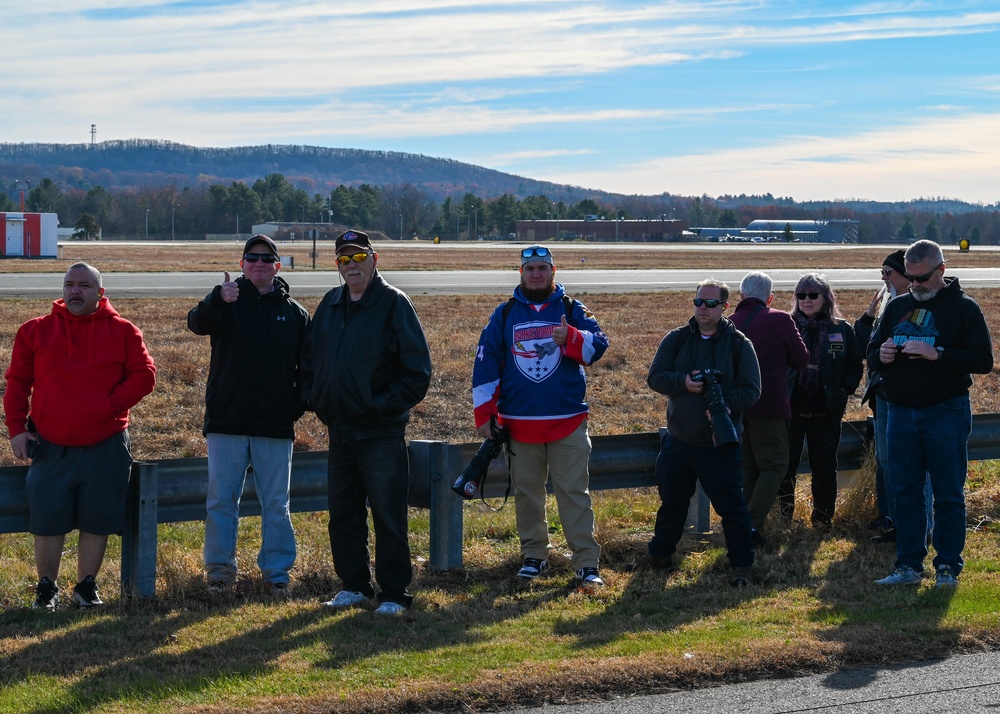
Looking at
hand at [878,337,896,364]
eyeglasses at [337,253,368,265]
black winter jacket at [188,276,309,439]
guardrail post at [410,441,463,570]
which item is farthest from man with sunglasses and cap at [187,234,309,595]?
hand at [878,337,896,364]

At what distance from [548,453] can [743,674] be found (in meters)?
2.22

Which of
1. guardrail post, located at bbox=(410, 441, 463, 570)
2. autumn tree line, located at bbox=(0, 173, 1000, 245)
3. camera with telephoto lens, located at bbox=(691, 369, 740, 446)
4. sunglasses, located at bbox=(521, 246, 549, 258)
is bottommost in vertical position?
guardrail post, located at bbox=(410, 441, 463, 570)

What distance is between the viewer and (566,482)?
22.6 ft

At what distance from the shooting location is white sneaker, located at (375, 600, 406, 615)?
605cm

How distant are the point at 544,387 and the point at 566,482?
62 centimetres

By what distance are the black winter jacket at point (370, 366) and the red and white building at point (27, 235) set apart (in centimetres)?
5564

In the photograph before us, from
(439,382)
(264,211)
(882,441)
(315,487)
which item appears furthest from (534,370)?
(264,211)

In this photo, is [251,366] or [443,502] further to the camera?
[443,502]

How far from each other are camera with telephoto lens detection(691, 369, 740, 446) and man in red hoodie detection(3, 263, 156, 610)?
10.5 feet

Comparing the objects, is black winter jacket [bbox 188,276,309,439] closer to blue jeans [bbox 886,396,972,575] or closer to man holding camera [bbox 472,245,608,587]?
man holding camera [bbox 472,245,608,587]

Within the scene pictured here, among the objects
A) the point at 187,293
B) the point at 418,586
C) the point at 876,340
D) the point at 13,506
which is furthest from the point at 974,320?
the point at 187,293

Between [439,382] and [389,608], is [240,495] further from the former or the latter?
[439,382]

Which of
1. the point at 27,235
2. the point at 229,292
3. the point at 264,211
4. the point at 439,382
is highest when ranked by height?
the point at 264,211

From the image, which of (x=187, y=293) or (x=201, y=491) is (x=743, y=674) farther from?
(x=187, y=293)
